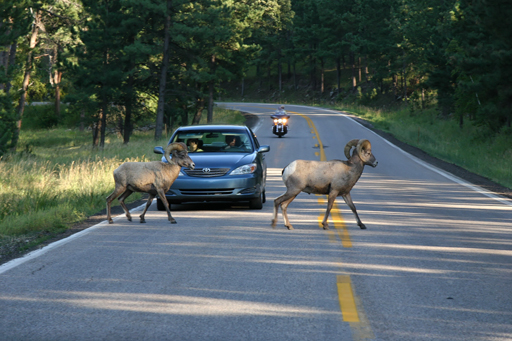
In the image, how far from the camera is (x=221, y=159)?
12312 millimetres

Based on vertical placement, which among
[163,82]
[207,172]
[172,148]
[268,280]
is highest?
[163,82]

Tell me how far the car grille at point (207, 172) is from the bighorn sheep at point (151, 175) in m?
1.10

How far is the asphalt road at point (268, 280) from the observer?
505cm

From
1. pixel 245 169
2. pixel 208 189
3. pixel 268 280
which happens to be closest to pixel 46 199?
pixel 208 189

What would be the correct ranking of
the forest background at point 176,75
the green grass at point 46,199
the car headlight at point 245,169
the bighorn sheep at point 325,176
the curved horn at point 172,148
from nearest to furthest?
the bighorn sheep at point 325,176 < the green grass at point 46,199 < the curved horn at point 172,148 < the car headlight at point 245,169 < the forest background at point 176,75

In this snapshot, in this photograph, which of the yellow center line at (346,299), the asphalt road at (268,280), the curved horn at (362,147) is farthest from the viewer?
the curved horn at (362,147)

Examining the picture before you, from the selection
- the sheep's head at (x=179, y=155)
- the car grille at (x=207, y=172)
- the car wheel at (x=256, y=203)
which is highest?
the sheep's head at (x=179, y=155)

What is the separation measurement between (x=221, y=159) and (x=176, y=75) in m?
37.9

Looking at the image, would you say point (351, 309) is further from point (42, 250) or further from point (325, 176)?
point (42, 250)

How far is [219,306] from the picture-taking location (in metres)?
5.64

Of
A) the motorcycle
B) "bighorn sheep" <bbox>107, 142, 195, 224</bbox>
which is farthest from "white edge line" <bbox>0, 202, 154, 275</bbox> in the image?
the motorcycle

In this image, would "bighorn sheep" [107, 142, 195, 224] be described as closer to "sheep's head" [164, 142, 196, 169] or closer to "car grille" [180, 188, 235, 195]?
"sheep's head" [164, 142, 196, 169]

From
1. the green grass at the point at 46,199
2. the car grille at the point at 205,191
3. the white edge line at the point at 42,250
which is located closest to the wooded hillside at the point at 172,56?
the green grass at the point at 46,199

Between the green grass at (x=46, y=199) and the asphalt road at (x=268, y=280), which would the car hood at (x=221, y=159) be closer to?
the asphalt road at (x=268, y=280)
